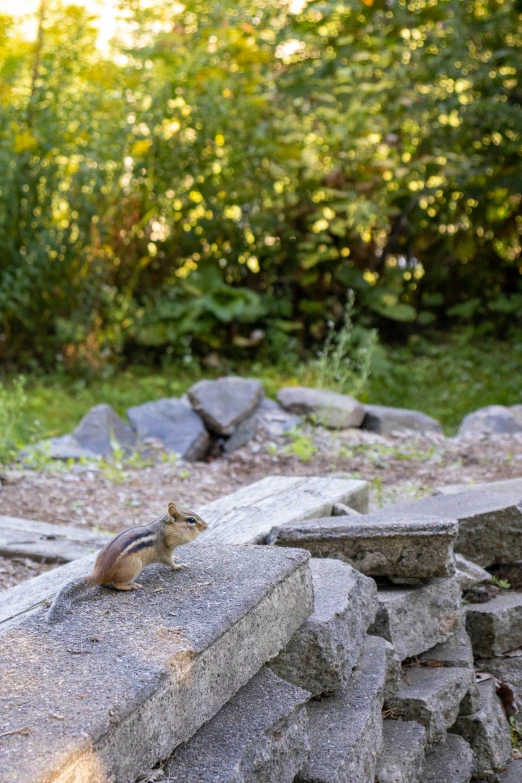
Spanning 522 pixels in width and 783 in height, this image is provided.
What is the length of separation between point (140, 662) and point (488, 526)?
7.45ft

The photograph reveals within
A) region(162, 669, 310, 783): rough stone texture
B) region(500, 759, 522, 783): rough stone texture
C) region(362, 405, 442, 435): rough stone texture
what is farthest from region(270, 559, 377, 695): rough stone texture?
region(362, 405, 442, 435): rough stone texture

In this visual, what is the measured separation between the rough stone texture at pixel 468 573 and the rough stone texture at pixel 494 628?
0.10 m

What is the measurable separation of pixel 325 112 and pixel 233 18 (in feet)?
6.06

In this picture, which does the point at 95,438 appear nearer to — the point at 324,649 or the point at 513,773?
the point at 513,773

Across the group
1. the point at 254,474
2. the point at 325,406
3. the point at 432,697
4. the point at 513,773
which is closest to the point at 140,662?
the point at 432,697

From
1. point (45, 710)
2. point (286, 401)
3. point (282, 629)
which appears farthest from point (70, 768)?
point (286, 401)

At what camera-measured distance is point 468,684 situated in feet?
10.4

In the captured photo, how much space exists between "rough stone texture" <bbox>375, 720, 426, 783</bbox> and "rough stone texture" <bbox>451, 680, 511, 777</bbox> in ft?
1.18

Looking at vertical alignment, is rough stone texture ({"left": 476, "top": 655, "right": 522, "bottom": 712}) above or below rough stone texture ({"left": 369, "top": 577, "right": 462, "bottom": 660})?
below

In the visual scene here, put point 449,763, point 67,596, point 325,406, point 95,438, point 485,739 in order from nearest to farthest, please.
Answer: point 67,596 < point 449,763 < point 485,739 < point 95,438 < point 325,406

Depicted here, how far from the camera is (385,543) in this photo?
125 inches

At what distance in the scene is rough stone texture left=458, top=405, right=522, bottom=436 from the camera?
25.1ft

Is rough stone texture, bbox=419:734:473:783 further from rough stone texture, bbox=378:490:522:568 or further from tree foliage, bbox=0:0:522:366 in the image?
tree foliage, bbox=0:0:522:366

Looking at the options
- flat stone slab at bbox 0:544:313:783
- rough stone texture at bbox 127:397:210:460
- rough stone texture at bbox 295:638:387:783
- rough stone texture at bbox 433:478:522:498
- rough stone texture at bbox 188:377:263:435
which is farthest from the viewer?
rough stone texture at bbox 188:377:263:435
